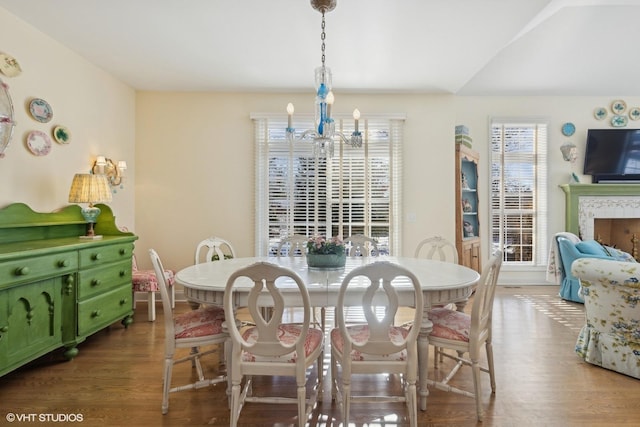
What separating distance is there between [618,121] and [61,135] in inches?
273

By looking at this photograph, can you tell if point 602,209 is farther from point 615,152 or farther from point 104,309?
point 104,309

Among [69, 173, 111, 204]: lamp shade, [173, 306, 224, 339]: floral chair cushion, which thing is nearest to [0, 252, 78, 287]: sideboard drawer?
[69, 173, 111, 204]: lamp shade

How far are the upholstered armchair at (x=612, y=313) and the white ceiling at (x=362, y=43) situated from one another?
1.93m

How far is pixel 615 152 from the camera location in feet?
15.5

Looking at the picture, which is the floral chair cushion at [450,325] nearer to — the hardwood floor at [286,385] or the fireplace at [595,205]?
the hardwood floor at [286,385]

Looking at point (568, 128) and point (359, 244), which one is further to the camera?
point (568, 128)

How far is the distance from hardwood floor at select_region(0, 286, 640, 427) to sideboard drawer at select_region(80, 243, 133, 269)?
721mm

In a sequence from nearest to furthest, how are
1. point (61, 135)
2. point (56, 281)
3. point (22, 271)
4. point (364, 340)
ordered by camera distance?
point (364, 340) < point (22, 271) < point (56, 281) < point (61, 135)

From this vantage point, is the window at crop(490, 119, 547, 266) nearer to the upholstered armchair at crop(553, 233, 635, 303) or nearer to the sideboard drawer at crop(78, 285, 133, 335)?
the upholstered armchair at crop(553, 233, 635, 303)

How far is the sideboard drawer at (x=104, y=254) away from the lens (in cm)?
270

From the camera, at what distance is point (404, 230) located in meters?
4.31

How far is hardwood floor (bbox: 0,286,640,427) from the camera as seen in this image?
1.87m

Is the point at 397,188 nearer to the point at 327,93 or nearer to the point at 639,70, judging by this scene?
the point at 327,93

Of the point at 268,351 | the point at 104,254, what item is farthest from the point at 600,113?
the point at 104,254
